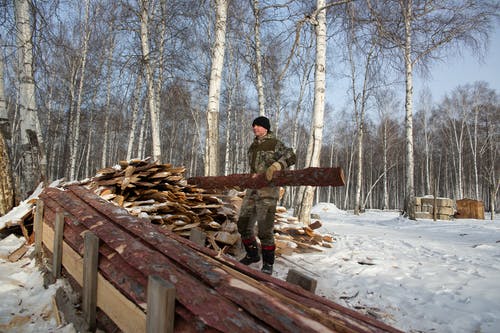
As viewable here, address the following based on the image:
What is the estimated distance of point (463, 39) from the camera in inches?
501

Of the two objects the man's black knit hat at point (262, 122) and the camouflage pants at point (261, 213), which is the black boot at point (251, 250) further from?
the man's black knit hat at point (262, 122)

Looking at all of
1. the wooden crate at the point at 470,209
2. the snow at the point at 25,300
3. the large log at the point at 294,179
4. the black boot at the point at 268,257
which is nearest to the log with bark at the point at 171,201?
the large log at the point at 294,179

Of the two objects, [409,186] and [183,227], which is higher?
[409,186]

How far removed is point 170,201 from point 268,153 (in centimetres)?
184

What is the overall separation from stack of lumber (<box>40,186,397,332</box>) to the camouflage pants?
126 centimetres

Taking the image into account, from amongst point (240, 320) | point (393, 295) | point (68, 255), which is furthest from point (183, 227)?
point (240, 320)

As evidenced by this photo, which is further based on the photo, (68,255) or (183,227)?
(183,227)

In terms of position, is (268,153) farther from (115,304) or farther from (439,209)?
(439,209)

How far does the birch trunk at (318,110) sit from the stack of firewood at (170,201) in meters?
2.06

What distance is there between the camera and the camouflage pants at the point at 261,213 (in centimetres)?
377

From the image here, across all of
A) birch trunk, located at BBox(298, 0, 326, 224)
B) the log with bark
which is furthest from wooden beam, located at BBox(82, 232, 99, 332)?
birch trunk, located at BBox(298, 0, 326, 224)

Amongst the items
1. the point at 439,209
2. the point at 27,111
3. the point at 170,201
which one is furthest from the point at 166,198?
the point at 439,209

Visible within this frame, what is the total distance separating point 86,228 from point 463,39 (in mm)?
15430

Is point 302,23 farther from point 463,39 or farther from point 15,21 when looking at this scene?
point 463,39
